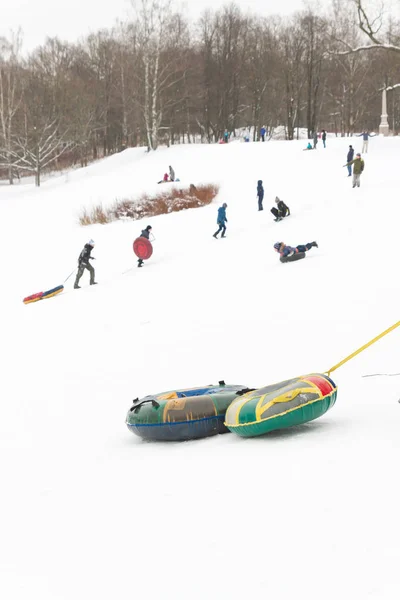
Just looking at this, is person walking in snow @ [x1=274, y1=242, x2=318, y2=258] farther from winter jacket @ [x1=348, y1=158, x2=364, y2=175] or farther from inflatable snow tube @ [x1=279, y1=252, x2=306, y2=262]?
winter jacket @ [x1=348, y1=158, x2=364, y2=175]

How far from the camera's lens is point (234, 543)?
376 cm

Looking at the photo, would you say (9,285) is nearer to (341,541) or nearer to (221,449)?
(221,449)

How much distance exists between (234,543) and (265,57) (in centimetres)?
5403

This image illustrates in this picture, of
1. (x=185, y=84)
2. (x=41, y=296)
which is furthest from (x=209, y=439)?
(x=185, y=84)

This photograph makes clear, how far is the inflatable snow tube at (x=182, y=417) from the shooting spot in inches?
253

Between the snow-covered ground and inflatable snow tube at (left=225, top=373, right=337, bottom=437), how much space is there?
172 mm

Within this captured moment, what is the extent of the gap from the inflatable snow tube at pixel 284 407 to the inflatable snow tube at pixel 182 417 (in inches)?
18.3

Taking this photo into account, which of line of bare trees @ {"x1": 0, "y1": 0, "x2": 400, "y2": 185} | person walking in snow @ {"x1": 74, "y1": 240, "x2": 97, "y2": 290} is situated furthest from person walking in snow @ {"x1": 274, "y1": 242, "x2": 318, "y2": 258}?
line of bare trees @ {"x1": 0, "y1": 0, "x2": 400, "y2": 185}

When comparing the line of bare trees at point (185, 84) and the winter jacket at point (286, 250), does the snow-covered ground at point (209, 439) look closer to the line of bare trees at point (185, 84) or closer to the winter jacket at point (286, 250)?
the winter jacket at point (286, 250)

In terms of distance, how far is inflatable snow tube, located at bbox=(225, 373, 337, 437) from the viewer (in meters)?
5.74

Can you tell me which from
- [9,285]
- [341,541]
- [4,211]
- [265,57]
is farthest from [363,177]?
[265,57]

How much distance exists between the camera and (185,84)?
48.7m

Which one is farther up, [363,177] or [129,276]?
[363,177]

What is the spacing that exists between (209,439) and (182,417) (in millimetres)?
370
